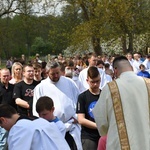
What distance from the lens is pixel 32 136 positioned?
13.6 feet

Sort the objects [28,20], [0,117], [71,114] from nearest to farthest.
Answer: [0,117] → [71,114] → [28,20]

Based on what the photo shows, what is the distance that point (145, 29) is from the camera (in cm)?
2950

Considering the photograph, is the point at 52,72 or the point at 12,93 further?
the point at 12,93

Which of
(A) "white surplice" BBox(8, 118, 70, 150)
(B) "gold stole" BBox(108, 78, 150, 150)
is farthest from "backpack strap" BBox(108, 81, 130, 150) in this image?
(A) "white surplice" BBox(8, 118, 70, 150)

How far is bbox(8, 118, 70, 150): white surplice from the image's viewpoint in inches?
162

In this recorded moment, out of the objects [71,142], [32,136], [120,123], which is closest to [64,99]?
[71,142]

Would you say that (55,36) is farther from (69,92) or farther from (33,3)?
(69,92)

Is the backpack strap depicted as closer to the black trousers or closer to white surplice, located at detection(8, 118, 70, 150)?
white surplice, located at detection(8, 118, 70, 150)

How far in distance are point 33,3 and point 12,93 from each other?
25329 mm

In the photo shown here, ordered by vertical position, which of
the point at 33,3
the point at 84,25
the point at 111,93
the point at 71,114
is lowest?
the point at 71,114

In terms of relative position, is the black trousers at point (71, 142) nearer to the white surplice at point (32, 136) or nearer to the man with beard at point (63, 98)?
the man with beard at point (63, 98)

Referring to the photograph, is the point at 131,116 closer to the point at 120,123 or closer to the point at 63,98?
the point at 120,123

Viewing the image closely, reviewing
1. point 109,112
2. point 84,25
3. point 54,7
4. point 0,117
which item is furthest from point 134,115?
point 54,7

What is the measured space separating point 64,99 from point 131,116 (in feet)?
7.27
